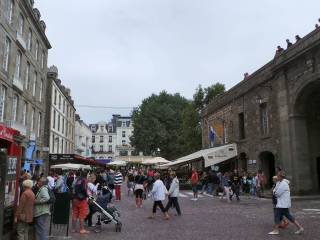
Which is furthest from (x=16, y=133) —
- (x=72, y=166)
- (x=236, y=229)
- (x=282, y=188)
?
(x=72, y=166)

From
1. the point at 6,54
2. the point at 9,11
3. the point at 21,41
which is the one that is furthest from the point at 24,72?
the point at 9,11

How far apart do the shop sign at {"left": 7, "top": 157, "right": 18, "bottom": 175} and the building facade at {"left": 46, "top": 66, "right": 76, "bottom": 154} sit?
102 ft

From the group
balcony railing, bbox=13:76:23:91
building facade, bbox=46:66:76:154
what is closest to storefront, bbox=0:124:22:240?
balcony railing, bbox=13:76:23:91

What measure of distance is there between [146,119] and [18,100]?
31.1m

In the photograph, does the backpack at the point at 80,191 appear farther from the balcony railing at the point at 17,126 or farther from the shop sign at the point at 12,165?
the balcony railing at the point at 17,126

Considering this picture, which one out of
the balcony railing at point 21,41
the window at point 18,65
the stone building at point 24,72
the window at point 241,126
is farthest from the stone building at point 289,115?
the window at point 18,65

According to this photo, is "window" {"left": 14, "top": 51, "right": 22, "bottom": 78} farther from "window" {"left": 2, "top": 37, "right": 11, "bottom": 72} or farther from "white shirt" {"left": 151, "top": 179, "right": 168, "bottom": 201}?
"white shirt" {"left": 151, "top": 179, "right": 168, "bottom": 201}

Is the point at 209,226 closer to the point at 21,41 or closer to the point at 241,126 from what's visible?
the point at 241,126

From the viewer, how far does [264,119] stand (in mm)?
24641

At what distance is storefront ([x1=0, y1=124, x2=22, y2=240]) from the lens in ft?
23.9

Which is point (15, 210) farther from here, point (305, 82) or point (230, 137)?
point (230, 137)

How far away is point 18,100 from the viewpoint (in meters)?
26.5

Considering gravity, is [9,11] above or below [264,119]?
above

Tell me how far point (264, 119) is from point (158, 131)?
32024mm
